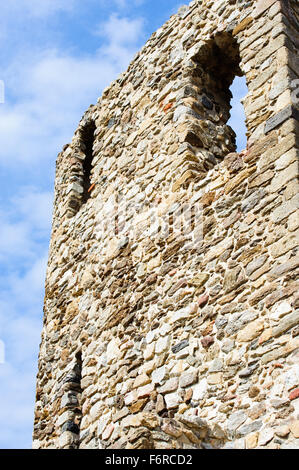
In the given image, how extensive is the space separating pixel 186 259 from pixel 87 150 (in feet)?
13.8

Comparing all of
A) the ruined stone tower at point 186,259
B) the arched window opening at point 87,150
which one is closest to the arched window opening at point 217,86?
the ruined stone tower at point 186,259

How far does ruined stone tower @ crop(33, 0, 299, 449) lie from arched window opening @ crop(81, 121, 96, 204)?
0.43 m

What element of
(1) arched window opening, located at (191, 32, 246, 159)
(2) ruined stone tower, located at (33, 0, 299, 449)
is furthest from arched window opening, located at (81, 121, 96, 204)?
(1) arched window opening, located at (191, 32, 246, 159)

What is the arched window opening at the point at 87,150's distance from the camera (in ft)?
31.3

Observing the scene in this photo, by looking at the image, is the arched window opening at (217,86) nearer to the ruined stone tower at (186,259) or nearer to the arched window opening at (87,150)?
the ruined stone tower at (186,259)

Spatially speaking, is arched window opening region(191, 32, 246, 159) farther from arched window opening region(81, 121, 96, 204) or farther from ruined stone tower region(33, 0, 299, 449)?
arched window opening region(81, 121, 96, 204)

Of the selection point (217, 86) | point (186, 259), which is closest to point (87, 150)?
point (217, 86)

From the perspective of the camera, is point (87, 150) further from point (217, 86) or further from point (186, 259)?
point (186, 259)

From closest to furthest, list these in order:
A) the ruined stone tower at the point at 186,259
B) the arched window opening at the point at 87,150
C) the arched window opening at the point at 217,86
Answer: the ruined stone tower at the point at 186,259
the arched window opening at the point at 217,86
the arched window opening at the point at 87,150

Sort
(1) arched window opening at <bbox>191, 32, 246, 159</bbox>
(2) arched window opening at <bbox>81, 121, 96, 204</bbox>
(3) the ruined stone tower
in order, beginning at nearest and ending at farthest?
1. (3) the ruined stone tower
2. (1) arched window opening at <bbox>191, 32, 246, 159</bbox>
3. (2) arched window opening at <bbox>81, 121, 96, 204</bbox>

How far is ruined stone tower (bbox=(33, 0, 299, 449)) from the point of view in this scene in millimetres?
4980

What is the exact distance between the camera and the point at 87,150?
9836 mm

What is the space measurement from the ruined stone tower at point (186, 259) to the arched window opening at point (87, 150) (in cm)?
43

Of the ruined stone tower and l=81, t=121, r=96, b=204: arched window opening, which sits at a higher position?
l=81, t=121, r=96, b=204: arched window opening
